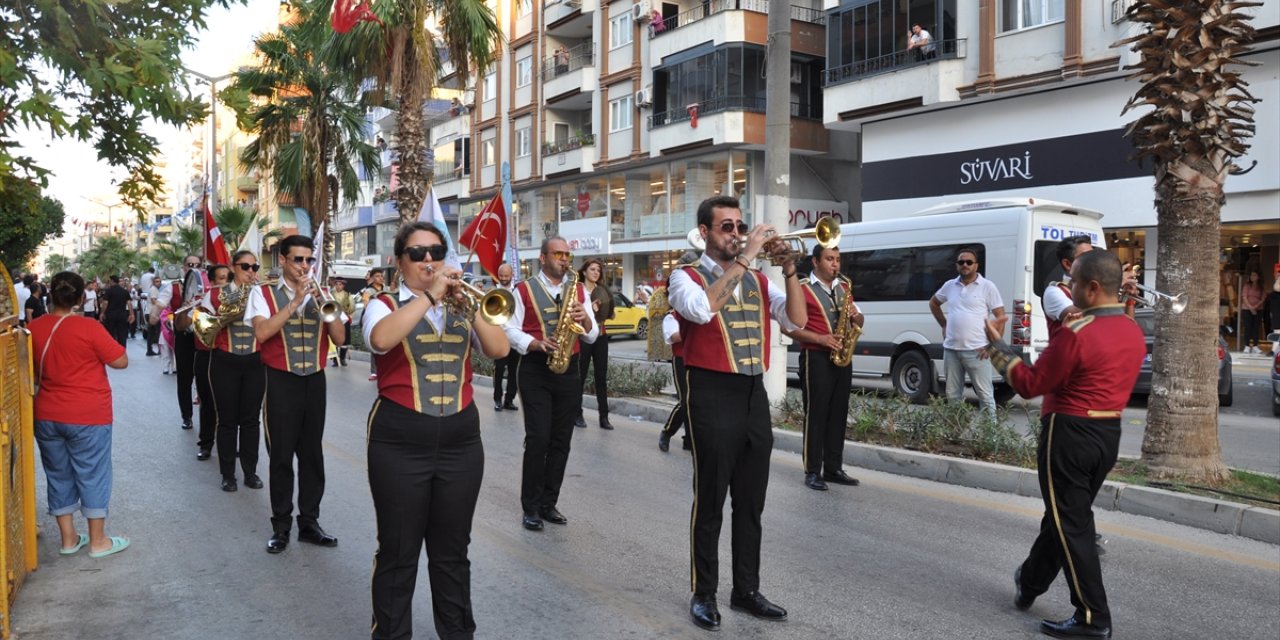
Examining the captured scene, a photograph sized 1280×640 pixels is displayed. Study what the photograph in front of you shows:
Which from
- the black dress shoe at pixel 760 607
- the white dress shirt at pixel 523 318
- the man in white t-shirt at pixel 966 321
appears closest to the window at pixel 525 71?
the man in white t-shirt at pixel 966 321

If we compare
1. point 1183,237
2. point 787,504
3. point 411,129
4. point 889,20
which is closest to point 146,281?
point 411,129

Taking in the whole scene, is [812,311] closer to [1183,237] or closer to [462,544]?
[1183,237]

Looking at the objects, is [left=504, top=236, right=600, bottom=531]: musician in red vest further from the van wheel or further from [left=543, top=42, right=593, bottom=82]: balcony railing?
[left=543, top=42, right=593, bottom=82]: balcony railing

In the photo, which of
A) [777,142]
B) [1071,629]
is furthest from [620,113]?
[1071,629]

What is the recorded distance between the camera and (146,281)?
24.5 metres

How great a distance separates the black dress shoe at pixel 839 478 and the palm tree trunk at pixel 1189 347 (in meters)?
2.33

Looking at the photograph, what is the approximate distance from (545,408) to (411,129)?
47.4 ft

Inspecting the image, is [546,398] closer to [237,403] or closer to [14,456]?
[237,403]

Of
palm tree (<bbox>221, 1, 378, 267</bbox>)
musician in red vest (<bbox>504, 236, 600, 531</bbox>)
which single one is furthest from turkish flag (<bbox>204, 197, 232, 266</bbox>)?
palm tree (<bbox>221, 1, 378, 267</bbox>)

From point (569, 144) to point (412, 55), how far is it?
18.9m

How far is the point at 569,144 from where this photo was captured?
3875 centimetres

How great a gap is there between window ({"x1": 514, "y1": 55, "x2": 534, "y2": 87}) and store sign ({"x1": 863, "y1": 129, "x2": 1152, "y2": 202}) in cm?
1940

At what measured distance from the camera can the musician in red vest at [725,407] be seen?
4793 mm

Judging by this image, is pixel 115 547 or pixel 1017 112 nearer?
pixel 115 547
